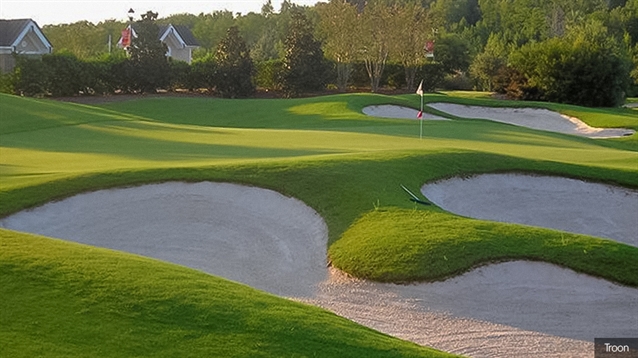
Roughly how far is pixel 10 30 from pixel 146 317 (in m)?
62.1

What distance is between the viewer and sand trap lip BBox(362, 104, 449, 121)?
148ft

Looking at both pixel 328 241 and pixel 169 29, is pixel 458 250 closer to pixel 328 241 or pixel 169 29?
pixel 328 241

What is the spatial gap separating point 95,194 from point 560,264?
29.4 feet

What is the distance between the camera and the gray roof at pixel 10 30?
209 ft

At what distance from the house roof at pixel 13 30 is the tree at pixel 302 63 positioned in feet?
70.4

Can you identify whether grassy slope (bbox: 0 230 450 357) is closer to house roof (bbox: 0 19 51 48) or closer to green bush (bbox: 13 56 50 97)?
green bush (bbox: 13 56 50 97)

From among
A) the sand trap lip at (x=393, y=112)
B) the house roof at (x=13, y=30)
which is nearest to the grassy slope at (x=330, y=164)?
the sand trap lip at (x=393, y=112)

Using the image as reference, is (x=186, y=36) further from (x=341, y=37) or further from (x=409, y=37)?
(x=409, y=37)

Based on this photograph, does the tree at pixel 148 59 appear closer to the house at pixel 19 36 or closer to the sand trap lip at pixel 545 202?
the house at pixel 19 36

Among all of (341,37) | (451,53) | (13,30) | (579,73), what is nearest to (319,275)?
(579,73)

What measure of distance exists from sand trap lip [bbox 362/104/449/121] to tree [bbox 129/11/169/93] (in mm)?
14873

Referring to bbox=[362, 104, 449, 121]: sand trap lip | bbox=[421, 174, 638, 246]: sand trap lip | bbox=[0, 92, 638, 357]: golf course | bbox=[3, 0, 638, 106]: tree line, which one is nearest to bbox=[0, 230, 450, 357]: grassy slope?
bbox=[0, 92, 638, 357]: golf course

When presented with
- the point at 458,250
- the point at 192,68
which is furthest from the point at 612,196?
the point at 192,68

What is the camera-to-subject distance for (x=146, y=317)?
7.82 m
